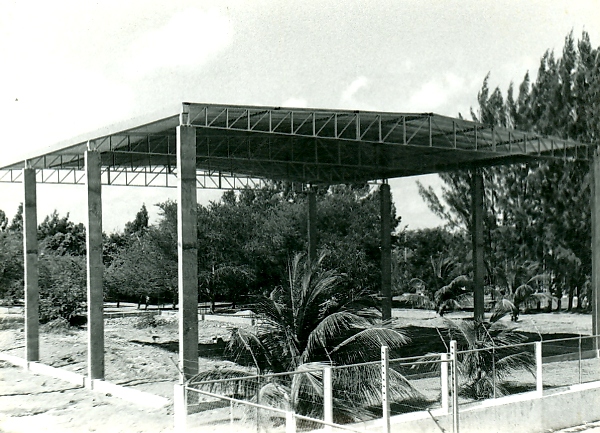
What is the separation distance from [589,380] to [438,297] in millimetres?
18266

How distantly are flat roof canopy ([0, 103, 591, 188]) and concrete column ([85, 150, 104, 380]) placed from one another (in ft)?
2.88

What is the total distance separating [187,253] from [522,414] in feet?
24.8

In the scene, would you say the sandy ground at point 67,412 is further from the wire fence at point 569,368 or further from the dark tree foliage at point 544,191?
the dark tree foliage at point 544,191

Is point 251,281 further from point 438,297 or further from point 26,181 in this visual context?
point 26,181

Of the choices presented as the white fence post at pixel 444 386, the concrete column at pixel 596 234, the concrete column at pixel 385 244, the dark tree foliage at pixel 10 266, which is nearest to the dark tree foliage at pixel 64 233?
the dark tree foliage at pixel 10 266

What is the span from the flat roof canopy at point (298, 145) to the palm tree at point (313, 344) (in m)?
4.49

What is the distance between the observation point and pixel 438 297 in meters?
34.8

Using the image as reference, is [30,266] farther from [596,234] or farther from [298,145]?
[596,234]

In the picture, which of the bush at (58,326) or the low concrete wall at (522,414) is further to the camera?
the bush at (58,326)

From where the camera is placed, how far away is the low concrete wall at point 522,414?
12.3m

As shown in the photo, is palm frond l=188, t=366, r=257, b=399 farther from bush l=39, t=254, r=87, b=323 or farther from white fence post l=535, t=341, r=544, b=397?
bush l=39, t=254, r=87, b=323

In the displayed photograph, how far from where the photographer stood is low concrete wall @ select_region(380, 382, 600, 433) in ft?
40.3

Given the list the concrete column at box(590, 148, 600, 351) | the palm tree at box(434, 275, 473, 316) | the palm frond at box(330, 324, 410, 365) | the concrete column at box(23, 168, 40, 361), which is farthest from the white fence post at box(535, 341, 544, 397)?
the palm tree at box(434, 275, 473, 316)

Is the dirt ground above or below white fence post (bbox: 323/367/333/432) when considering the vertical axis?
below
